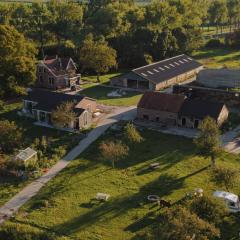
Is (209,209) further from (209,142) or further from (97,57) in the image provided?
(97,57)

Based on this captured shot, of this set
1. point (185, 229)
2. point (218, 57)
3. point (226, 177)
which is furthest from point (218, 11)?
point (185, 229)

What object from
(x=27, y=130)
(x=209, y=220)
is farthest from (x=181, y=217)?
(x=27, y=130)

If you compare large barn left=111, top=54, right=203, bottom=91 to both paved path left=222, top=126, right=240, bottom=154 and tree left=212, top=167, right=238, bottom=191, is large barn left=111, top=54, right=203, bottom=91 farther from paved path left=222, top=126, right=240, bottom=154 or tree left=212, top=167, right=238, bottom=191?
tree left=212, top=167, right=238, bottom=191

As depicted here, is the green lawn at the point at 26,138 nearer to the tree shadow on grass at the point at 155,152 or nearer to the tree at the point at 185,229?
the tree shadow on grass at the point at 155,152

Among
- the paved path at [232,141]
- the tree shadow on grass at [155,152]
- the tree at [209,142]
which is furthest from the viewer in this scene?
the paved path at [232,141]

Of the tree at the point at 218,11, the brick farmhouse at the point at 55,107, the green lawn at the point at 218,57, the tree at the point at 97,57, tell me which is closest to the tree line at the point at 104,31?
the tree at the point at 97,57

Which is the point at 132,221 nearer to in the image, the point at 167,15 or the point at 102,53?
the point at 102,53
